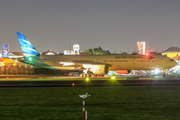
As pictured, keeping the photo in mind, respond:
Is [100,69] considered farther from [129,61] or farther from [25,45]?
[25,45]

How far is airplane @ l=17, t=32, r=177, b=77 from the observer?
47688mm

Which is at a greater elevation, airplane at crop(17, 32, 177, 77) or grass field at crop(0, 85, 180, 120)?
airplane at crop(17, 32, 177, 77)

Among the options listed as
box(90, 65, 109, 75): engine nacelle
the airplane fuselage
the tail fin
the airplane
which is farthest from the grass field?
the tail fin

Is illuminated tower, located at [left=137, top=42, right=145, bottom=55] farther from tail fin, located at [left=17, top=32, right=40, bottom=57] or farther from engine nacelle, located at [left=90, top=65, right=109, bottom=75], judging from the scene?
tail fin, located at [left=17, top=32, right=40, bottom=57]

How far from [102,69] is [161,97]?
87.1ft

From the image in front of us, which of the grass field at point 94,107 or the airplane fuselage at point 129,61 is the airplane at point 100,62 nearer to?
the airplane fuselage at point 129,61

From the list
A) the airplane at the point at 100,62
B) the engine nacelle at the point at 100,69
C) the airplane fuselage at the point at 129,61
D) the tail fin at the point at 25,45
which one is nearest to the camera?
the engine nacelle at the point at 100,69

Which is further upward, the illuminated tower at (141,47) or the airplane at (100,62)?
the illuminated tower at (141,47)

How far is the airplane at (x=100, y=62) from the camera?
47.7m

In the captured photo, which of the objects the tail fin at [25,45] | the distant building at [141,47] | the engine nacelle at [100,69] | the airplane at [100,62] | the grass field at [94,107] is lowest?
the grass field at [94,107]

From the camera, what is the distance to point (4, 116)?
47.2 feet

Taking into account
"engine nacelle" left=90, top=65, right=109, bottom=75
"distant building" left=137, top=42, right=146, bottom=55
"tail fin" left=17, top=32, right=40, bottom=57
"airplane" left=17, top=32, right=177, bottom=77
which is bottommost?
"engine nacelle" left=90, top=65, right=109, bottom=75

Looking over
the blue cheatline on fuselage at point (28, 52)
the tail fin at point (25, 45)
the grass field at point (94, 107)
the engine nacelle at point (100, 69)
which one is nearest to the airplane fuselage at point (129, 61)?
the engine nacelle at point (100, 69)

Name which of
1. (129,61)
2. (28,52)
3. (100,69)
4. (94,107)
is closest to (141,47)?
(129,61)
